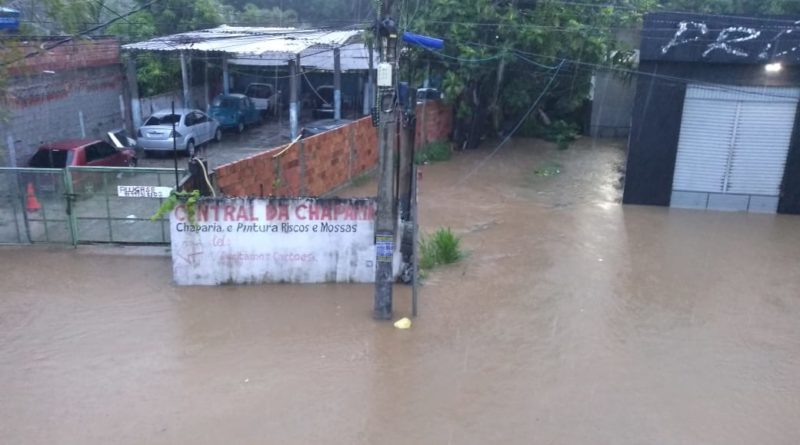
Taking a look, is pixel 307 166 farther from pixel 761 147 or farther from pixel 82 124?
pixel 761 147

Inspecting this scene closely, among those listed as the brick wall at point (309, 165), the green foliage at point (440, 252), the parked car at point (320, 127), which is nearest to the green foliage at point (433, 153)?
the brick wall at point (309, 165)

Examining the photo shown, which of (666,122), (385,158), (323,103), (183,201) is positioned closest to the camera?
(385,158)

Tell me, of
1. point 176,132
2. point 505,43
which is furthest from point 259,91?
point 505,43

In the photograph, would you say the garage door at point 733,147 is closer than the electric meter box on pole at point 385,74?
No

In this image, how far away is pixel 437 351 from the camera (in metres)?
8.79

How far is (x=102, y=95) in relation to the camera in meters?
21.5

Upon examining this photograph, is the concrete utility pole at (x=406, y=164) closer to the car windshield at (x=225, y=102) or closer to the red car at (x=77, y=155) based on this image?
the red car at (x=77, y=155)

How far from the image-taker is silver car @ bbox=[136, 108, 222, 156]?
66.3 feet

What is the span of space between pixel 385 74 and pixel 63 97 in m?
14.3

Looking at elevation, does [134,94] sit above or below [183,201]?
above

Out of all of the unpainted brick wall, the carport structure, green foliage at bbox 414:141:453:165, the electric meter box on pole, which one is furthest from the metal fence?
green foliage at bbox 414:141:453:165

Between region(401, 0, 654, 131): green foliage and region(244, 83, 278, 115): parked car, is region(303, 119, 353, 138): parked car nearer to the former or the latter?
region(401, 0, 654, 131): green foliage

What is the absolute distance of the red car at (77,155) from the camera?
1593 cm

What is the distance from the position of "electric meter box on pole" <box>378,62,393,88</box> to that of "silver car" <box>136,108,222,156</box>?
39.4ft
